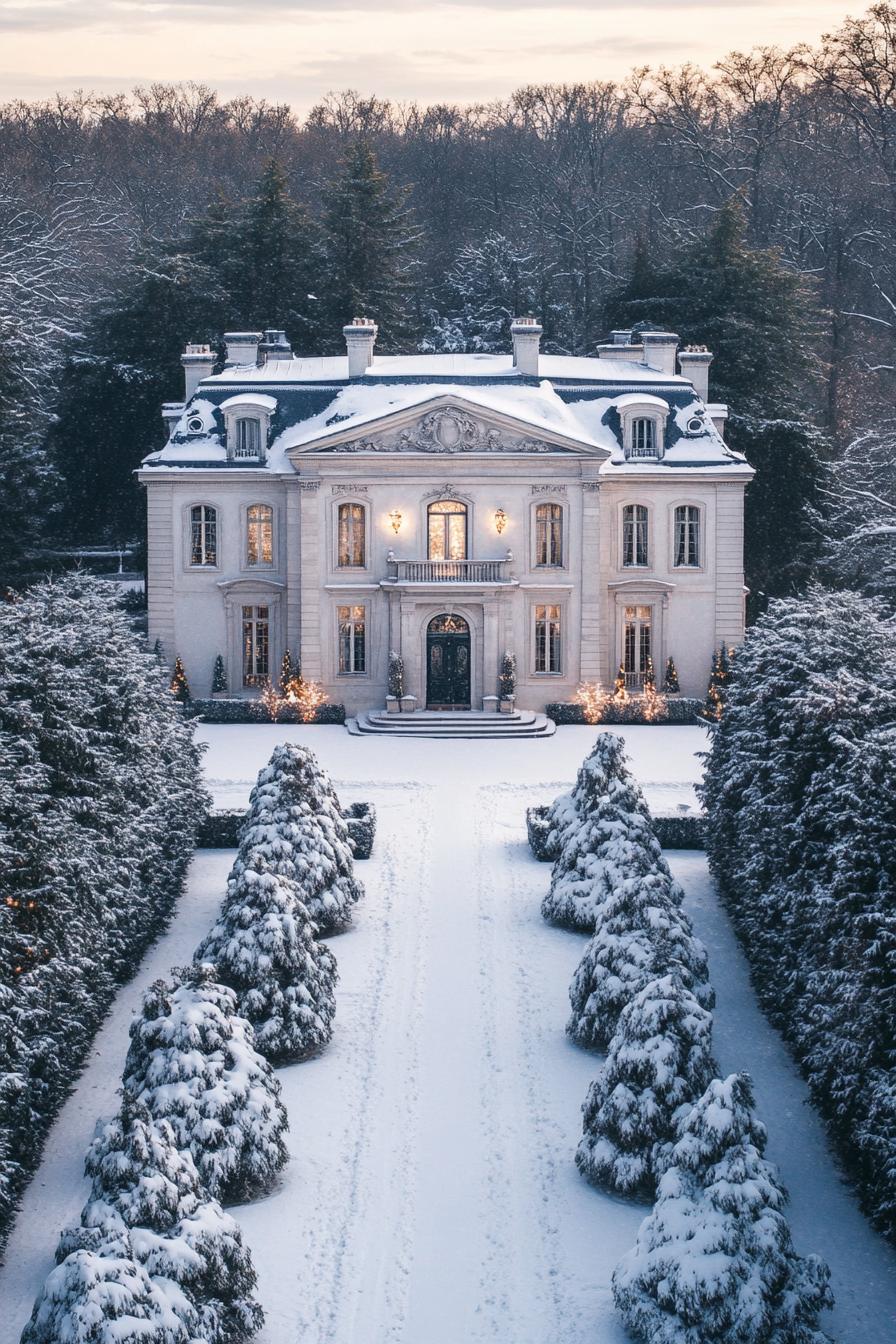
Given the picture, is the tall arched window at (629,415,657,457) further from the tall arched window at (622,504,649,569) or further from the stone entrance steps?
the stone entrance steps

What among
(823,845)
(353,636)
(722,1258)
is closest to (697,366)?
(353,636)

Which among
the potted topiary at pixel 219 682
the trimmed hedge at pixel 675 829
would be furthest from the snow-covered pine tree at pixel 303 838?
the potted topiary at pixel 219 682

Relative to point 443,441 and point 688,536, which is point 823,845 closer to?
point 443,441

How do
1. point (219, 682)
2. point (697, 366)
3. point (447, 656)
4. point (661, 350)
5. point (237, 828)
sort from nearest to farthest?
point (237, 828)
point (447, 656)
point (219, 682)
point (661, 350)
point (697, 366)

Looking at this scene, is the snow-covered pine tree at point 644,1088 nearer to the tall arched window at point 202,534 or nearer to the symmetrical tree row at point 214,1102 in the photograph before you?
the symmetrical tree row at point 214,1102

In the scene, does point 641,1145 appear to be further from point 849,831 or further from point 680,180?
point 680,180

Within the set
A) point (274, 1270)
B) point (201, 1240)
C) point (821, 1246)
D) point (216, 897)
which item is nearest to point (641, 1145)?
point (821, 1246)
